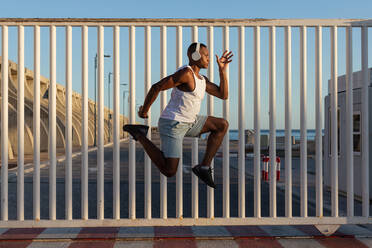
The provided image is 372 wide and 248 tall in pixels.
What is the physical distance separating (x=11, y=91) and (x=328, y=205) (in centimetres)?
2795

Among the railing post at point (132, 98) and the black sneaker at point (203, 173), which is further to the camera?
the railing post at point (132, 98)

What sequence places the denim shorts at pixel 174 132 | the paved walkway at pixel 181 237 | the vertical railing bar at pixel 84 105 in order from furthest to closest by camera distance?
the vertical railing bar at pixel 84 105
the paved walkway at pixel 181 237
the denim shorts at pixel 174 132

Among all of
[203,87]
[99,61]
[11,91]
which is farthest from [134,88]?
[11,91]

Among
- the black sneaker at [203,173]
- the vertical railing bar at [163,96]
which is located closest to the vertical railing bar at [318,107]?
the black sneaker at [203,173]

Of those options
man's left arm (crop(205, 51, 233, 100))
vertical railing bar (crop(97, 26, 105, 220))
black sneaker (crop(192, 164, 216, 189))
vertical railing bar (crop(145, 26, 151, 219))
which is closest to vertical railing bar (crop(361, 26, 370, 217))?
man's left arm (crop(205, 51, 233, 100))

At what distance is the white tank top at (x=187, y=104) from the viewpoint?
4.31 m

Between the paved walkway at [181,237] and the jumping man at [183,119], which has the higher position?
the jumping man at [183,119]

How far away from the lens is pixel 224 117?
4.71 m

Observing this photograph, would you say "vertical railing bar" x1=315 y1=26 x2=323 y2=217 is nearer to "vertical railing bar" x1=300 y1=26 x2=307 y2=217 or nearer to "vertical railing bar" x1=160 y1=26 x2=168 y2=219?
"vertical railing bar" x1=300 y1=26 x2=307 y2=217

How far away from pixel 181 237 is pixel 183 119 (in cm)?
152

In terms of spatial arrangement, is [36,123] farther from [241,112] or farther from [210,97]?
[241,112]

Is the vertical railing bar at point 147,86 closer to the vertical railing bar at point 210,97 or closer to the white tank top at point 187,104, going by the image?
the white tank top at point 187,104

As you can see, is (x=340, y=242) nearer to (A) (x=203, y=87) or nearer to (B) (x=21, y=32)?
(A) (x=203, y=87)

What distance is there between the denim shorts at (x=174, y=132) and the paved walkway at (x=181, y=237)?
3.54 feet
